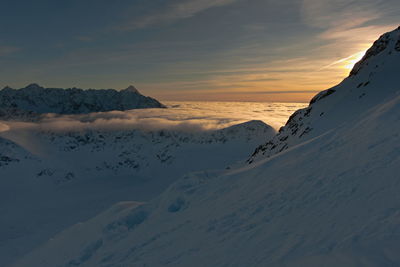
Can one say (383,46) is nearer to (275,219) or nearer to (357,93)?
(357,93)

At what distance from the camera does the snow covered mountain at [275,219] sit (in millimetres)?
5746

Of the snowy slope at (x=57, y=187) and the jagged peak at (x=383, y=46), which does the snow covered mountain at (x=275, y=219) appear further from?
the snowy slope at (x=57, y=187)

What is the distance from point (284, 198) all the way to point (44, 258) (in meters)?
16.2

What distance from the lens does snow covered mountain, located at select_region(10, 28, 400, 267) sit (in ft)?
18.9

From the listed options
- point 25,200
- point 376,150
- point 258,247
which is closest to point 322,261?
point 258,247

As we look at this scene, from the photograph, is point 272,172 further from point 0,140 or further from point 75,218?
point 0,140

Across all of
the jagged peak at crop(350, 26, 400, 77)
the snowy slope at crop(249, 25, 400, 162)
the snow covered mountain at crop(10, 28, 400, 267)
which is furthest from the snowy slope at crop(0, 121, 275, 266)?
the jagged peak at crop(350, 26, 400, 77)

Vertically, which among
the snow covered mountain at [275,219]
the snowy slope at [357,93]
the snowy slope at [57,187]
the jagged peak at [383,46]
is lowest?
the snowy slope at [57,187]

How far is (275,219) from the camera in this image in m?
8.57

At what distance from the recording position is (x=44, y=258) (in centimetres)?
1662

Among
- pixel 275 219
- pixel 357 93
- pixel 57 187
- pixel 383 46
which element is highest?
pixel 383 46

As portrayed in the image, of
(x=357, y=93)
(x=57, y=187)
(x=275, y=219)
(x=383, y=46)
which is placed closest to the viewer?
(x=275, y=219)

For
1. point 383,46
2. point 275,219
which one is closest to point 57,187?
point 383,46

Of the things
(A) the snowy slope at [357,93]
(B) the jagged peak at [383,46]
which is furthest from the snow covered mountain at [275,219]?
(B) the jagged peak at [383,46]
